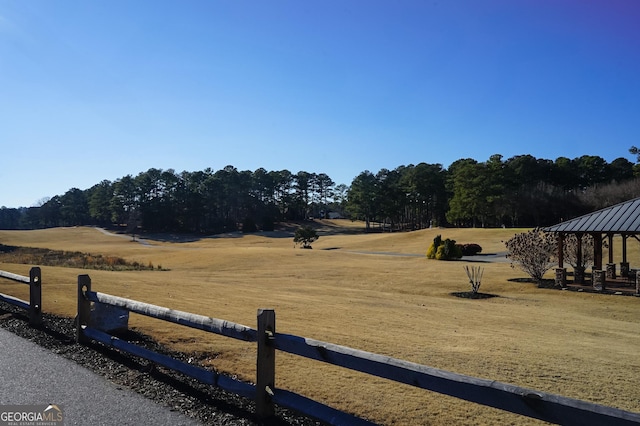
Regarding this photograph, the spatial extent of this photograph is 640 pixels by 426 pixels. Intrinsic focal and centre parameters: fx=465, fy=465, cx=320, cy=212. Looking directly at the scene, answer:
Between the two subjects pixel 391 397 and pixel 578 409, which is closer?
pixel 578 409

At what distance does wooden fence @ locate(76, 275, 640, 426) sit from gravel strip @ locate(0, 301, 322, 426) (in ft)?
0.66

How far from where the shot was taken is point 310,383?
19.0ft

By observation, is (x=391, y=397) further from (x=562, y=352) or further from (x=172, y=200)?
(x=172, y=200)

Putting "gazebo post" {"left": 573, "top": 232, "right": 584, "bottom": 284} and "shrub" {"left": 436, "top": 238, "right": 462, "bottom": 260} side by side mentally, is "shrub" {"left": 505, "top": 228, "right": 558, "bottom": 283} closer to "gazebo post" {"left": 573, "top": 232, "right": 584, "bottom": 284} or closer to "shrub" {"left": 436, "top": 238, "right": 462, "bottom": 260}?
"gazebo post" {"left": 573, "top": 232, "right": 584, "bottom": 284}

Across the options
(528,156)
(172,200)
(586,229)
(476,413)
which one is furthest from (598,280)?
(172,200)

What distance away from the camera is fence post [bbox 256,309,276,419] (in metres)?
4.71

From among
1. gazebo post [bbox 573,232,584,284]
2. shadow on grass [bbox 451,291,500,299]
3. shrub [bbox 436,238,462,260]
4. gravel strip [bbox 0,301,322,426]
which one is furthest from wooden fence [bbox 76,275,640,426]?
shrub [bbox 436,238,462,260]

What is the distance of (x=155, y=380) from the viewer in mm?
5863

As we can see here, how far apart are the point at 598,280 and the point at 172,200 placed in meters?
95.6

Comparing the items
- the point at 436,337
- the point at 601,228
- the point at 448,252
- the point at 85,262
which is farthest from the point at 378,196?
the point at 436,337

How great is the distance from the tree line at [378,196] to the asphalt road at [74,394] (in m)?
73.0

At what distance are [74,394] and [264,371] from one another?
2334 millimetres

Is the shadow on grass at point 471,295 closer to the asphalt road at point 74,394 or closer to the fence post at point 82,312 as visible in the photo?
the fence post at point 82,312

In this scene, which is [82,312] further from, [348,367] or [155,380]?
[348,367]
